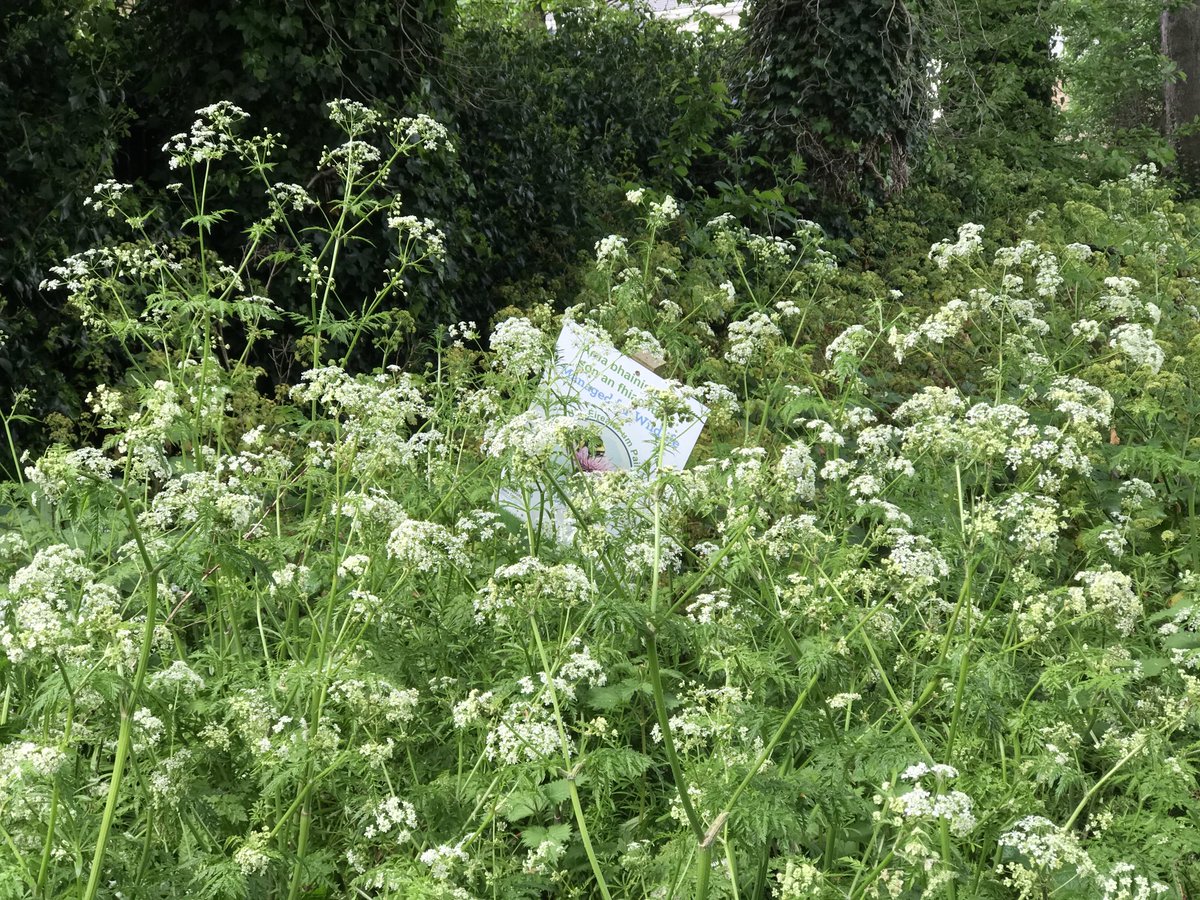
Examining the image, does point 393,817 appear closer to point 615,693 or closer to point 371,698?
point 371,698

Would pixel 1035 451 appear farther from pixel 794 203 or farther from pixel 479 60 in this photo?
pixel 794 203

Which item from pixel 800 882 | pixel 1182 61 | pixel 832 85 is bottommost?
pixel 800 882

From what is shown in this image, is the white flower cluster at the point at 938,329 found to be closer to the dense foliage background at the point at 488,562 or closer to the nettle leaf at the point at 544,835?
the dense foliage background at the point at 488,562

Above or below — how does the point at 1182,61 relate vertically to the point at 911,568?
above

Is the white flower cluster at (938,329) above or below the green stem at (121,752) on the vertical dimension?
above

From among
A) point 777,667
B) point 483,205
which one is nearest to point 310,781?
point 777,667

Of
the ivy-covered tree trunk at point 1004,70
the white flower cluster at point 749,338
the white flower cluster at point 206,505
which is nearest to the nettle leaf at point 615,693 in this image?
the white flower cluster at point 206,505

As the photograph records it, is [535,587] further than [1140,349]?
No

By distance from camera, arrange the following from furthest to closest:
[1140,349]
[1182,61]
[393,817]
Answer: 1. [1182,61]
2. [1140,349]
3. [393,817]

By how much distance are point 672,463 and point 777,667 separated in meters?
1.57

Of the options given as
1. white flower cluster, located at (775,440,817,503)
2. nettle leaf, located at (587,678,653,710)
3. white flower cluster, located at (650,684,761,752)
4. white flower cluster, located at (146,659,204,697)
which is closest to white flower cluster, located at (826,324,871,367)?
white flower cluster, located at (775,440,817,503)

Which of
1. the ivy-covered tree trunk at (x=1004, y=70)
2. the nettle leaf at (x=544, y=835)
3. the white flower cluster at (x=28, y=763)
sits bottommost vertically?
the nettle leaf at (x=544, y=835)

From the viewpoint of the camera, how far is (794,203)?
11547mm

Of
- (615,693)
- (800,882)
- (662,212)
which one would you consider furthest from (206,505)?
(662,212)
